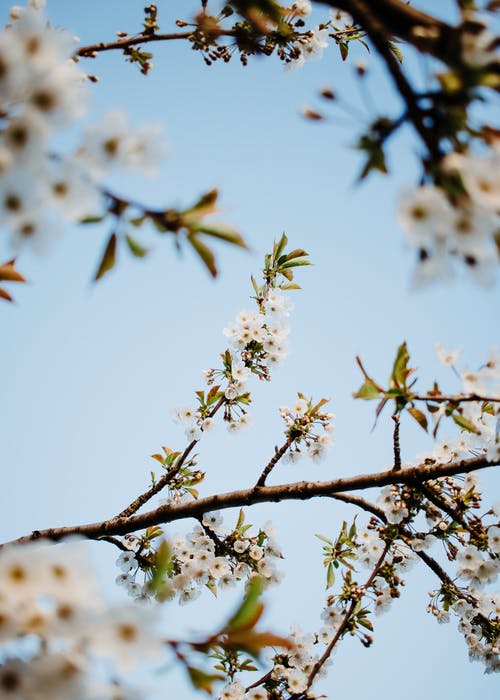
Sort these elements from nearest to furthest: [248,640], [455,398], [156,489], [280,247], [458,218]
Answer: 1. [458,218]
2. [248,640]
3. [455,398]
4. [156,489]
5. [280,247]

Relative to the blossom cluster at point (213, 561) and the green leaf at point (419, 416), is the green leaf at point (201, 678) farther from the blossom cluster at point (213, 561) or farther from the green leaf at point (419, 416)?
the blossom cluster at point (213, 561)

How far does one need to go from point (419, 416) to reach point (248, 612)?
1.21m

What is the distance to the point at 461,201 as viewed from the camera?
1.15m

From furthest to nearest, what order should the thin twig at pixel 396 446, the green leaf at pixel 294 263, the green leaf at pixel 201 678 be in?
the green leaf at pixel 294 263 → the thin twig at pixel 396 446 → the green leaf at pixel 201 678

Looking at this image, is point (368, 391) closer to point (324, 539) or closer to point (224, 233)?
point (224, 233)

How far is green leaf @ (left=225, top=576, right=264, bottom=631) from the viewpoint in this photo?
4.26 ft

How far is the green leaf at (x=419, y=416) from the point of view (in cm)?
207

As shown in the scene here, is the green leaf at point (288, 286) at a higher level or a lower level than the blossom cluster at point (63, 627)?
higher

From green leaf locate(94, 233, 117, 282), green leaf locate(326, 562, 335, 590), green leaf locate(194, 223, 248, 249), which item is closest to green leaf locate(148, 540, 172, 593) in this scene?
green leaf locate(94, 233, 117, 282)

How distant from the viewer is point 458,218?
45.6 inches

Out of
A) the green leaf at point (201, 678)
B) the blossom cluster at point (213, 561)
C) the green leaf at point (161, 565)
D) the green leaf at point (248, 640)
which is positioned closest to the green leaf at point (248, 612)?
the green leaf at point (248, 640)

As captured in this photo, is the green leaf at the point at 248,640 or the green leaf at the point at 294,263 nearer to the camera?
the green leaf at the point at 248,640

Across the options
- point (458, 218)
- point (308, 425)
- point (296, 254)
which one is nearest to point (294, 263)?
point (296, 254)

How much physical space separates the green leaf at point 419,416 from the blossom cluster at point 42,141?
5.32 feet
